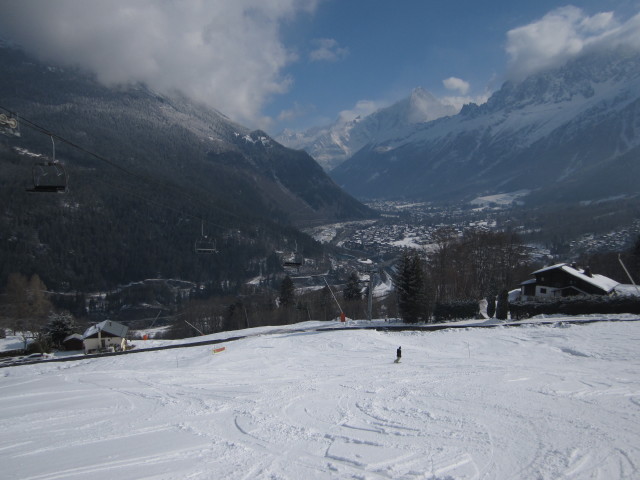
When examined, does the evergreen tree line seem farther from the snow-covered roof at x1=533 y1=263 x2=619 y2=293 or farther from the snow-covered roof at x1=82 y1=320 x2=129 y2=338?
the snow-covered roof at x1=82 y1=320 x2=129 y2=338

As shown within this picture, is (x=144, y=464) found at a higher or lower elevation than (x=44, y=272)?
lower

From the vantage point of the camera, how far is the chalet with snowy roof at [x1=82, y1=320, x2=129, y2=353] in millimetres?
46781

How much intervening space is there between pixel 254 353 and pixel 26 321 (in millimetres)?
55466

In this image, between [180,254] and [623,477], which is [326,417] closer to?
[623,477]

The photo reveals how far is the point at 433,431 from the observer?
10969mm

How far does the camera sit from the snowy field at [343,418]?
908cm

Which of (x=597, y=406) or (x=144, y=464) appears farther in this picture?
(x=597, y=406)

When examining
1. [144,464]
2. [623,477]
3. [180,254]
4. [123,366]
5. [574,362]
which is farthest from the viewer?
[180,254]

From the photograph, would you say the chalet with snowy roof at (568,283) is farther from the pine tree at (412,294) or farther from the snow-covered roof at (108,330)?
the snow-covered roof at (108,330)

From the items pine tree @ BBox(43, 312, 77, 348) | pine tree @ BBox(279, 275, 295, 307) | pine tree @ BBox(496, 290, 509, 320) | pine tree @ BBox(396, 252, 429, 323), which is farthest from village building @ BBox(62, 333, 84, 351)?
pine tree @ BBox(496, 290, 509, 320)

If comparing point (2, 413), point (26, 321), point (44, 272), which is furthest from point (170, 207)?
point (2, 413)

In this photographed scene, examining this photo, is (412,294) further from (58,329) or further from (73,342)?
(58,329)

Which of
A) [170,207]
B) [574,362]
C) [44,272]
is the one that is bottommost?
[574,362]

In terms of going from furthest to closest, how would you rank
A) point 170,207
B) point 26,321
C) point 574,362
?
point 170,207 → point 26,321 → point 574,362
